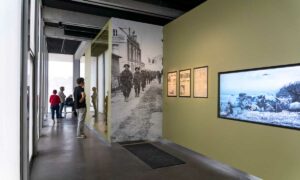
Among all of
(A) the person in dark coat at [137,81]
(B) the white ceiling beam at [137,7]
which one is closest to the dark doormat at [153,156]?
(A) the person in dark coat at [137,81]

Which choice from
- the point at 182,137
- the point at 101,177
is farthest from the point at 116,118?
the point at 101,177

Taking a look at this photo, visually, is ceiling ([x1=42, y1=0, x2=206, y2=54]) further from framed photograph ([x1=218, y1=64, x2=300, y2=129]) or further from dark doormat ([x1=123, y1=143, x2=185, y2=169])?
dark doormat ([x1=123, y1=143, x2=185, y2=169])

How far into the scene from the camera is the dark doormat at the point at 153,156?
14.8 feet

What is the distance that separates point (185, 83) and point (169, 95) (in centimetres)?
92

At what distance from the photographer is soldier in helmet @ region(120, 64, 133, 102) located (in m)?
6.15

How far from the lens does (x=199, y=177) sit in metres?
3.83

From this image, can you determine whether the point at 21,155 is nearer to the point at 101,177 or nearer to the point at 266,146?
the point at 101,177

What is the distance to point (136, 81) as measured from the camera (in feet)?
20.8

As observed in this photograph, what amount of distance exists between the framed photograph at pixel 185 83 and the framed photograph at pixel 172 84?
29 cm

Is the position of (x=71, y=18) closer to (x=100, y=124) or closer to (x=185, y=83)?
(x=100, y=124)

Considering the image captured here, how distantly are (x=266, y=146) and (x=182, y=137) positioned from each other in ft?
7.78

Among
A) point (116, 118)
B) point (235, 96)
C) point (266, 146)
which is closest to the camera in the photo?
point (266, 146)

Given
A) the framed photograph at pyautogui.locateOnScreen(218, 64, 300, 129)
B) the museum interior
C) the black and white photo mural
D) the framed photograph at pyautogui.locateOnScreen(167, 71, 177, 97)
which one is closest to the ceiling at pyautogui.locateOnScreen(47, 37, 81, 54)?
the museum interior
